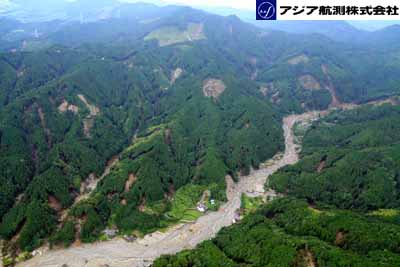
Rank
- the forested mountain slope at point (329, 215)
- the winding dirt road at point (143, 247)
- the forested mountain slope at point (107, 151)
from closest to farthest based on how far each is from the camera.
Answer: the forested mountain slope at point (329, 215) → the winding dirt road at point (143, 247) → the forested mountain slope at point (107, 151)

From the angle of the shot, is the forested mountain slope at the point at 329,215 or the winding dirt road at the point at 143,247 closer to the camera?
the forested mountain slope at the point at 329,215

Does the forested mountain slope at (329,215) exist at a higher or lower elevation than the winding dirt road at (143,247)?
higher

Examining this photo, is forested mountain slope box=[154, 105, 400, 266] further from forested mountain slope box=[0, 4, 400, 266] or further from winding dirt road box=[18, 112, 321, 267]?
forested mountain slope box=[0, 4, 400, 266]

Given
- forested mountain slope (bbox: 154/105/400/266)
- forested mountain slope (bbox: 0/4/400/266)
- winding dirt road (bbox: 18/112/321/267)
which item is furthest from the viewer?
forested mountain slope (bbox: 0/4/400/266)

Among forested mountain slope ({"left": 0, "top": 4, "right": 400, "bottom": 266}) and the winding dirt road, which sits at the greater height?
forested mountain slope ({"left": 0, "top": 4, "right": 400, "bottom": 266})

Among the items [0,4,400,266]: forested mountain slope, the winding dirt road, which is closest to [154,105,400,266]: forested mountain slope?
the winding dirt road

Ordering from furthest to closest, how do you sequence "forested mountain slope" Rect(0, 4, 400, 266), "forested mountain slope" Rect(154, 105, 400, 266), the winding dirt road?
"forested mountain slope" Rect(0, 4, 400, 266) → the winding dirt road → "forested mountain slope" Rect(154, 105, 400, 266)

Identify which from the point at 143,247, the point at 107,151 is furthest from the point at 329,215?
the point at 107,151

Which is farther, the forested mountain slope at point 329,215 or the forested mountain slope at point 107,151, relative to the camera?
the forested mountain slope at point 107,151

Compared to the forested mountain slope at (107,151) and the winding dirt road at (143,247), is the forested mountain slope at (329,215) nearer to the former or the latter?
the winding dirt road at (143,247)

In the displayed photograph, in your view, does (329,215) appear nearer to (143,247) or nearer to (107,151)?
(143,247)

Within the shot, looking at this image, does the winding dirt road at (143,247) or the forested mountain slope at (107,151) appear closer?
the winding dirt road at (143,247)

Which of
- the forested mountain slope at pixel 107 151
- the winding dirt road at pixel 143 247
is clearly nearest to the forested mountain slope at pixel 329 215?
the winding dirt road at pixel 143 247

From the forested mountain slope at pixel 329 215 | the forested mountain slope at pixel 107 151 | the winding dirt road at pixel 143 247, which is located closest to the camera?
the forested mountain slope at pixel 329 215
